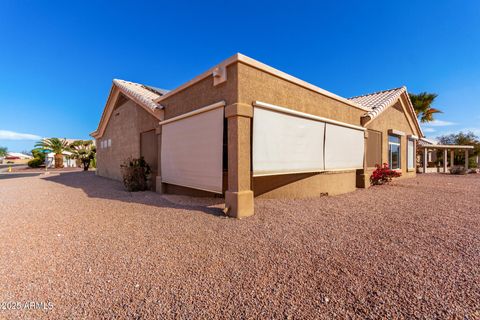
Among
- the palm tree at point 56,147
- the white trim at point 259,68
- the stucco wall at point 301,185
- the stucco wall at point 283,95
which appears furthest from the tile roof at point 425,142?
the palm tree at point 56,147

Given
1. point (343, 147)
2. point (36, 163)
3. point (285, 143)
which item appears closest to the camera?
point (285, 143)

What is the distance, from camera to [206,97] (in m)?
6.21

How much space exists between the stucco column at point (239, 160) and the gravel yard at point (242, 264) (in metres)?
0.41

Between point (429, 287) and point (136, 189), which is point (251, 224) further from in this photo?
point (136, 189)

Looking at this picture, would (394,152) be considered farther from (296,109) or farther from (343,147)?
(296,109)

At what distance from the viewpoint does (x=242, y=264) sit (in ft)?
9.50

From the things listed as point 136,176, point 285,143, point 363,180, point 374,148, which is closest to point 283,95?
point 285,143

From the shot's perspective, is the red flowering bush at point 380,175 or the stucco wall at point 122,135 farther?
the stucco wall at point 122,135

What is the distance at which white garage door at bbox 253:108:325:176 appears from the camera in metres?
5.49

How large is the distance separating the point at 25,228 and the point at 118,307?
12.9 ft

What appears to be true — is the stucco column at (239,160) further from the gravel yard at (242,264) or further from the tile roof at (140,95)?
the tile roof at (140,95)

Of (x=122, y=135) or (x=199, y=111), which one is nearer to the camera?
(x=199, y=111)

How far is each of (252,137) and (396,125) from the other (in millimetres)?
11900

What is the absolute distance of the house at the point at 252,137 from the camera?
522 cm
